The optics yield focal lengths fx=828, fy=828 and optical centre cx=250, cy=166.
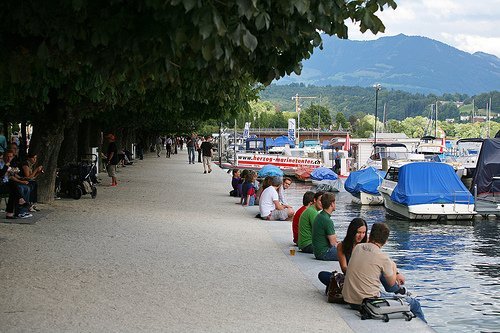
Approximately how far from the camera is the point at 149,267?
530 inches

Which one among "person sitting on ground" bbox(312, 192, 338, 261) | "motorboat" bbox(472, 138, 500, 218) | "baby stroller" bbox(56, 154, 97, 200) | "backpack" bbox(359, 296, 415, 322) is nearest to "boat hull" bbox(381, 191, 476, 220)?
"motorboat" bbox(472, 138, 500, 218)

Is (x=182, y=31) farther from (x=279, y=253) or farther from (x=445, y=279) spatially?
(x=445, y=279)

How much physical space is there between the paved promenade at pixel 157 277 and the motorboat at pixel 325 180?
2887 cm

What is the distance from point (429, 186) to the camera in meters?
32.3

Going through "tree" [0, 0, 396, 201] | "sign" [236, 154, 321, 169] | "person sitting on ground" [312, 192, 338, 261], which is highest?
"tree" [0, 0, 396, 201]

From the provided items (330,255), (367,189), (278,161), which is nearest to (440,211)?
(367,189)

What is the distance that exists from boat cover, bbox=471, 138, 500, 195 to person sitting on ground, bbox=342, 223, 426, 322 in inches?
1085

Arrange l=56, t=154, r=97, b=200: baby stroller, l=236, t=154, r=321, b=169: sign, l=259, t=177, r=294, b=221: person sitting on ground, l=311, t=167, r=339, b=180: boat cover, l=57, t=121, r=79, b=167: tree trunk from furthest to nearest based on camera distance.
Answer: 1. l=236, t=154, r=321, b=169: sign
2. l=311, t=167, r=339, b=180: boat cover
3. l=57, t=121, r=79, b=167: tree trunk
4. l=56, t=154, r=97, b=200: baby stroller
5. l=259, t=177, r=294, b=221: person sitting on ground

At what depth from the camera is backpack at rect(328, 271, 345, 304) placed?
10.8 metres

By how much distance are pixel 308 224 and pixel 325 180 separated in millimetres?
37145

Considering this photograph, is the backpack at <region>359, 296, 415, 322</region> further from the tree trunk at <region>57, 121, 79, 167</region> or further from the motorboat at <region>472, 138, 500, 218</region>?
the motorboat at <region>472, 138, 500, 218</region>

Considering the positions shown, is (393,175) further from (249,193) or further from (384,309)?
(384,309)

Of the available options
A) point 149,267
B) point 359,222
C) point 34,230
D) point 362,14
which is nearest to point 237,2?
point 362,14

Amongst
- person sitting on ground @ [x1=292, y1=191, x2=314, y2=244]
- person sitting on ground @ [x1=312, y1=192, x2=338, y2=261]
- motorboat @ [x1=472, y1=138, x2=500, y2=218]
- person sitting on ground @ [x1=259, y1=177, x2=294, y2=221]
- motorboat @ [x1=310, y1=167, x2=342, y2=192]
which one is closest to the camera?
person sitting on ground @ [x1=312, y1=192, x2=338, y2=261]
